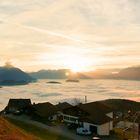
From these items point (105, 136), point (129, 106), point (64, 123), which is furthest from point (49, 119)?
point (129, 106)

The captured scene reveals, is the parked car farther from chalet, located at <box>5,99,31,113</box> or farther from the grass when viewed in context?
chalet, located at <box>5,99,31,113</box>

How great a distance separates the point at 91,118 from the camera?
62219 mm

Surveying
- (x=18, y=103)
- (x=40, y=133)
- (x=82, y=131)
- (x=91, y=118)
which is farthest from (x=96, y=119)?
(x=18, y=103)

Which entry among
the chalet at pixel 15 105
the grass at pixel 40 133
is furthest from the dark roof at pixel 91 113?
the chalet at pixel 15 105

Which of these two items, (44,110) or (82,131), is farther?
(44,110)

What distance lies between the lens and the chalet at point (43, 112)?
72.7 meters

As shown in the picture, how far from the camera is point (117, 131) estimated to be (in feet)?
212

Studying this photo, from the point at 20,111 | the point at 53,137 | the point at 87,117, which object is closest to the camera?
the point at 53,137

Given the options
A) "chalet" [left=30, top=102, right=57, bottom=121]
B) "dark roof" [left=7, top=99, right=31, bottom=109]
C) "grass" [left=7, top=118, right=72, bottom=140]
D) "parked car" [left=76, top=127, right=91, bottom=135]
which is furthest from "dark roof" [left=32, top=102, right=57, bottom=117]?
"parked car" [left=76, top=127, right=91, bottom=135]

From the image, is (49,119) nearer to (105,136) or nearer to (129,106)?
(105,136)

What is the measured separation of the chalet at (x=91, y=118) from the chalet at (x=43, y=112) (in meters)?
5.56

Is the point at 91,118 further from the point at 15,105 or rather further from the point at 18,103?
the point at 18,103

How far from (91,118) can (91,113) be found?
2.79 metres

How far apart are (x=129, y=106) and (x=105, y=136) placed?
93.0ft
